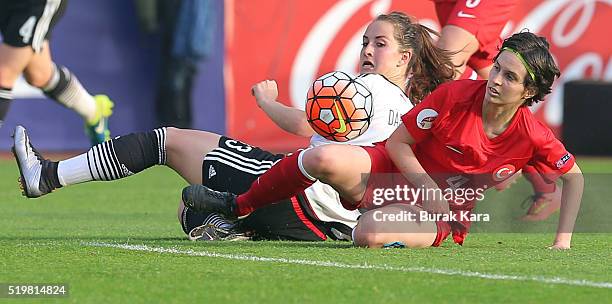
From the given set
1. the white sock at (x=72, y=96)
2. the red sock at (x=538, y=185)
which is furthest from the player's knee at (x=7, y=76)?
the red sock at (x=538, y=185)

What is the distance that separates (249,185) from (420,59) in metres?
1.19

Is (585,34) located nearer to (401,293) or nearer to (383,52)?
(383,52)

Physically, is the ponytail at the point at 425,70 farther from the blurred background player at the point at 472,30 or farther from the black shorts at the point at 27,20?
the black shorts at the point at 27,20

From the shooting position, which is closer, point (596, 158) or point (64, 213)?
point (64, 213)

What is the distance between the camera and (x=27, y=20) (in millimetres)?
7461

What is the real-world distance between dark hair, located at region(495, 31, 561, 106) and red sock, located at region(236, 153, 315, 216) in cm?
102

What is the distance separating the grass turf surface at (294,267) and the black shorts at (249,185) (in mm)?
132

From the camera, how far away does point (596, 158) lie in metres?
12.9

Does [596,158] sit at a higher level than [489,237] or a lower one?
lower

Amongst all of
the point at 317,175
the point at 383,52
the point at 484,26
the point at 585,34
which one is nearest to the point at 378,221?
the point at 317,175

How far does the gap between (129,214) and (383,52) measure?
242 cm

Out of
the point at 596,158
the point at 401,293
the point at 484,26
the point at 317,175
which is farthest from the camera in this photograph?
the point at 596,158

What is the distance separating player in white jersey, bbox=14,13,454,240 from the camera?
5.97 m

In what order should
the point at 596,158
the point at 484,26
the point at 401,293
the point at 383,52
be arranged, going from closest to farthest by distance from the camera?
the point at 401,293 → the point at 383,52 → the point at 484,26 → the point at 596,158
